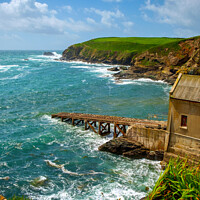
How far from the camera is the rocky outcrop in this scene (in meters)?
27.7

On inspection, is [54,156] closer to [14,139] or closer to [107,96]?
[14,139]

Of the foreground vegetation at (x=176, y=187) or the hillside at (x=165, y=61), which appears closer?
the foreground vegetation at (x=176, y=187)

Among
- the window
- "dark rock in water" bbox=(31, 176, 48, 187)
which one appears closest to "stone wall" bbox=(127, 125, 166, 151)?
the window

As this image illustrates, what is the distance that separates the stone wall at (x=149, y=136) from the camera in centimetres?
2701

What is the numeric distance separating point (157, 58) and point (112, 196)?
86.4 metres

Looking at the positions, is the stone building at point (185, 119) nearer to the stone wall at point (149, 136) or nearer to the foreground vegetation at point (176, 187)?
the stone wall at point (149, 136)

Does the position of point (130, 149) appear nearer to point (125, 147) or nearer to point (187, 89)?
point (125, 147)

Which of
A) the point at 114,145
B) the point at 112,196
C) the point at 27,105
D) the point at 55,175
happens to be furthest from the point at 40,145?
the point at 27,105

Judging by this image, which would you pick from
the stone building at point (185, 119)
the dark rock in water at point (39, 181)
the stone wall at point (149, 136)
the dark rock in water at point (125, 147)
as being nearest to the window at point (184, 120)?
the stone building at point (185, 119)

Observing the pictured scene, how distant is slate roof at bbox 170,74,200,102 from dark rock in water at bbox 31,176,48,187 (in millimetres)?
16374

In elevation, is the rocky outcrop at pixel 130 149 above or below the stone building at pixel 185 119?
below

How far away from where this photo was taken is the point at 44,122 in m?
41.4

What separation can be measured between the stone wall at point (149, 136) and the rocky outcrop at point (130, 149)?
0.52m

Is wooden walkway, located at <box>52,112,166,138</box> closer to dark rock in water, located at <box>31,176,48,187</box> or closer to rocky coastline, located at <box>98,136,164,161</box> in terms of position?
rocky coastline, located at <box>98,136,164,161</box>
